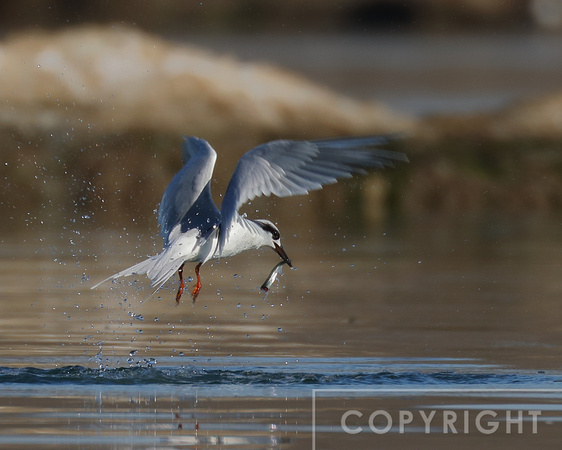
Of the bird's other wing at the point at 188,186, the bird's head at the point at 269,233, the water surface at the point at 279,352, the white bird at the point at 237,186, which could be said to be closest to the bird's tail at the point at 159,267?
the white bird at the point at 237,186

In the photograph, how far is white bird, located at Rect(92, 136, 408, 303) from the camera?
11.7 metres

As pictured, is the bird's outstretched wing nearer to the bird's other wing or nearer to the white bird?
the white bird

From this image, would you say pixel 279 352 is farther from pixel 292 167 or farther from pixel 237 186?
pixel 292 167

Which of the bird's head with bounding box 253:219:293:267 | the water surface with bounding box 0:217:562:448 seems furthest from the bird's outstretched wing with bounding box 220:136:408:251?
the water surface with bounding box 0:217:562:448

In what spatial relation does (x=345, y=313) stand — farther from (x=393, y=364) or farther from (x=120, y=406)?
(x=120, y=406)

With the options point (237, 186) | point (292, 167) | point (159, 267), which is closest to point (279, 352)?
point (159, 267)

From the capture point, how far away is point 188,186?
12.3 m

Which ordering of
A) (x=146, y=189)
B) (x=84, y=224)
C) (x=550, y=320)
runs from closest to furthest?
1. (x=550, y=320)
2. (x=84, y=224)
3. (x=146, y=189)

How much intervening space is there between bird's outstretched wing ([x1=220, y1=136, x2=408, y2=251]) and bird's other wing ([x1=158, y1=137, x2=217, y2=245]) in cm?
44

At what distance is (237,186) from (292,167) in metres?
0.48

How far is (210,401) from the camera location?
9.65 m

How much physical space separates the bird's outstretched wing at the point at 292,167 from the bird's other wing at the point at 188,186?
44 cm

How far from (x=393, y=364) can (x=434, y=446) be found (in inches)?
126

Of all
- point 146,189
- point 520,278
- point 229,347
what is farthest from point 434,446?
point 146,189
